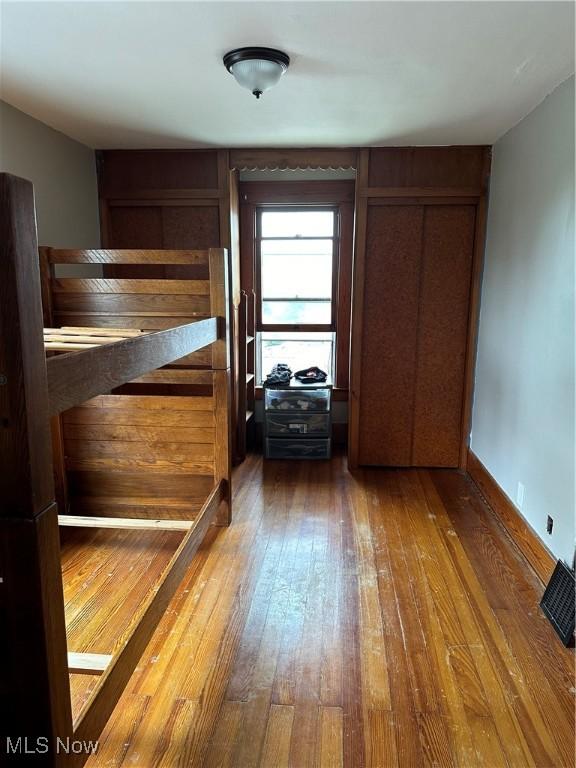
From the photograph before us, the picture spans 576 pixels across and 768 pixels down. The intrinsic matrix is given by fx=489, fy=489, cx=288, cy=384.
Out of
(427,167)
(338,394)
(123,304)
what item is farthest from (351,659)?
(427,167)

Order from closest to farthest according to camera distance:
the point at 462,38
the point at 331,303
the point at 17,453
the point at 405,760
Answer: the point at 17,453 < the point at 405,760 < the point at 462,38 < the point at 331,303

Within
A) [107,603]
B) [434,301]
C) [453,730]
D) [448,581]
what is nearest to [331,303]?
[434,301]

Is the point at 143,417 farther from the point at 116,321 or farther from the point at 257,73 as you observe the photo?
the point at 257,73

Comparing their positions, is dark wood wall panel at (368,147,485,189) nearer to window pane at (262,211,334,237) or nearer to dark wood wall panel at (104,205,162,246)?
window pane at (262,211,334,237)

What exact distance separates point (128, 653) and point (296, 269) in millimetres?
3281

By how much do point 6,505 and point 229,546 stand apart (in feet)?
5.88

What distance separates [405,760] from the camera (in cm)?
140

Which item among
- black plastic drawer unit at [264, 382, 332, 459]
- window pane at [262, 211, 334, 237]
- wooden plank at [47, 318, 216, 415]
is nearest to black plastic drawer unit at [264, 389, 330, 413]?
black plastic drawer unit at [264, 382, 332, 459]

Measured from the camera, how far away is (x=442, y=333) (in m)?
3.49

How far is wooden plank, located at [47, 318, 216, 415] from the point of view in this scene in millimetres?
1015

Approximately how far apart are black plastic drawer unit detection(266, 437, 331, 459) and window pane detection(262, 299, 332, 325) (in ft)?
3.40

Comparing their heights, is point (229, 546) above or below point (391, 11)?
below

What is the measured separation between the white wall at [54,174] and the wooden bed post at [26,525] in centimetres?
203

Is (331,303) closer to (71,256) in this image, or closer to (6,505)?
(71,256)
